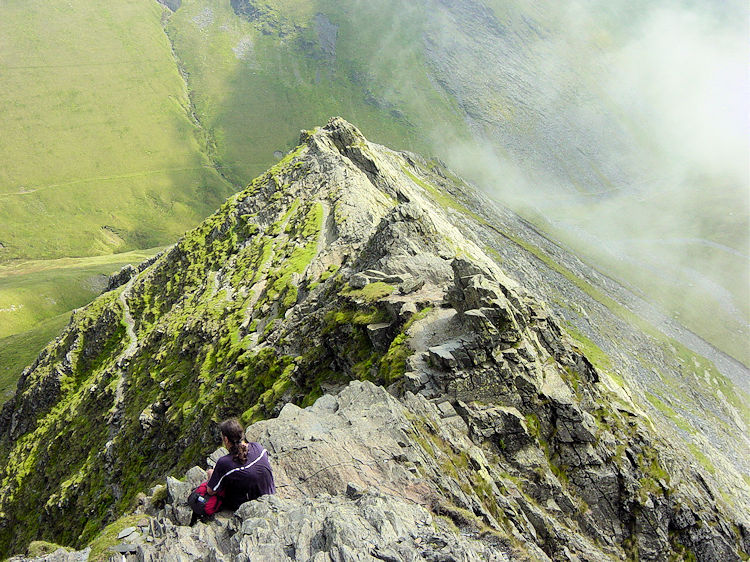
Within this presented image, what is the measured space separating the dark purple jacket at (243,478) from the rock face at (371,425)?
2.42 feet

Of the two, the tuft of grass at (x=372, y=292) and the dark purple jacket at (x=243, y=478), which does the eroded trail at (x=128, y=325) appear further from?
the dark purple jacket at (x=243, y=478)

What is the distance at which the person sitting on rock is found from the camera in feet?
49.8

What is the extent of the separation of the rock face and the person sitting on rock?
0.72m

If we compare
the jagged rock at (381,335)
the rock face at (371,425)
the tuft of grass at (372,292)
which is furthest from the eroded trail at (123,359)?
the jagged rock at (381,335)

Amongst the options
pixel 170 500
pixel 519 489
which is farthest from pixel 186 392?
pixel 519 489

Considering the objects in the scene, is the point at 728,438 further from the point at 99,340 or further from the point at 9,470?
the point at 9,470

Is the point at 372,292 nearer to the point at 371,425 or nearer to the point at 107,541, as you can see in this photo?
the point at 371,425

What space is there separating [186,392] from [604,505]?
43144mm

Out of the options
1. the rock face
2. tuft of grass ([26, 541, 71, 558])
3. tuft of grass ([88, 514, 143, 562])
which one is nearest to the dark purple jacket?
the rock face

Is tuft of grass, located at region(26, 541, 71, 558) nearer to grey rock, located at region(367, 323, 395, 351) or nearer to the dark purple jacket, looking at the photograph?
the dark purple jacket

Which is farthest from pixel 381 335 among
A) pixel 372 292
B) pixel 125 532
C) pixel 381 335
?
pixel 125 532

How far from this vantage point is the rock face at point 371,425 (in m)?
18.0

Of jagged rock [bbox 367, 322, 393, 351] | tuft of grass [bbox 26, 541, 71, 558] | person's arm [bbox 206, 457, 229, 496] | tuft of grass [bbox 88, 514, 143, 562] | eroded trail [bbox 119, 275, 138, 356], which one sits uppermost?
person's arm [bbox 206, 457, 229, 496]

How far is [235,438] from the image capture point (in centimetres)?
1462
